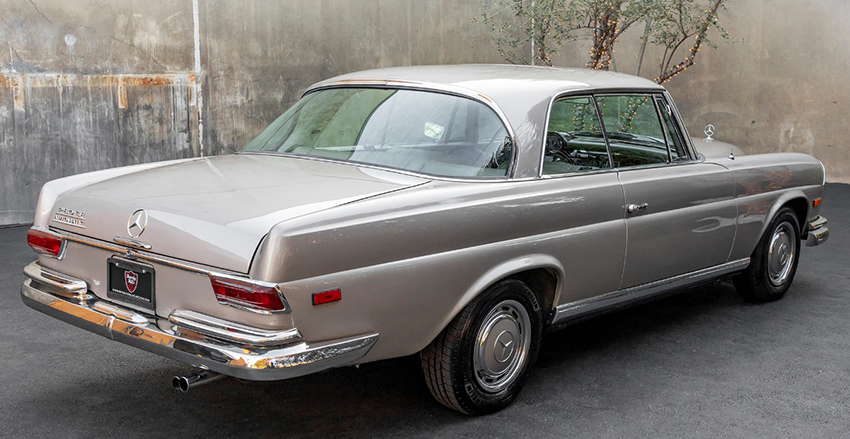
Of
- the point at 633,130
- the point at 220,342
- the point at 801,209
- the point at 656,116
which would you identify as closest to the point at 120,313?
the point at 220,342

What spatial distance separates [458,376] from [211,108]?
23.5ft

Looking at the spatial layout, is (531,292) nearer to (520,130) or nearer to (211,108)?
(520,130)

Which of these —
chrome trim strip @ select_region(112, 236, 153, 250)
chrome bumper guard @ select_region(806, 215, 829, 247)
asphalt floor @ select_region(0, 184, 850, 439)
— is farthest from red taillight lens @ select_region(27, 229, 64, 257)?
chrome bumper guard @ select_region(806, 215, 829, 247)

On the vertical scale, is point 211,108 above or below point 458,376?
above

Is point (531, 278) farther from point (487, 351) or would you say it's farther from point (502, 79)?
point (502, 79)

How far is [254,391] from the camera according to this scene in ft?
13.5

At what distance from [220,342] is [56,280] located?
1.02m

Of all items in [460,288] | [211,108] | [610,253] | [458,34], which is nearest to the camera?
[460,288]

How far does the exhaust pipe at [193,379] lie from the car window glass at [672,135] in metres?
2.93

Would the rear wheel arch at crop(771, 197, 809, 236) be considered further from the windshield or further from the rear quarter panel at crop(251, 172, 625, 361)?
the windshield

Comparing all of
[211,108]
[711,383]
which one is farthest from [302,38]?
[711,383]

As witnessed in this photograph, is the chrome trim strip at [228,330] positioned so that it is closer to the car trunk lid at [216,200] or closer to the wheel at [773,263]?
the car trunk lid at [216,200]

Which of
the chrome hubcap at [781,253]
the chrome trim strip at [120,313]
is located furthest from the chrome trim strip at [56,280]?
the chrome hubcap at [781,253]

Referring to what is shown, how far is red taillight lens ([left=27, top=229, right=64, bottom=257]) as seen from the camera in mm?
3604
